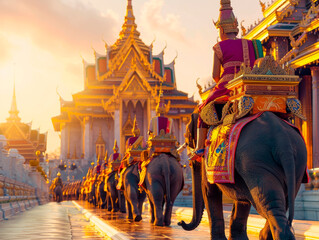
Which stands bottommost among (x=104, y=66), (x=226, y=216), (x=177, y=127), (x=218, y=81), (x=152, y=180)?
(x=226, y=216)

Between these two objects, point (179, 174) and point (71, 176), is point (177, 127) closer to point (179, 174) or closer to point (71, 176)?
point (71, 176)

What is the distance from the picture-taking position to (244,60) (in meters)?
5.70

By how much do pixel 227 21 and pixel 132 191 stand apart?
6.56 m

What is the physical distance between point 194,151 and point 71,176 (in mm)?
48097

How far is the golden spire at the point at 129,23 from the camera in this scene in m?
60.5

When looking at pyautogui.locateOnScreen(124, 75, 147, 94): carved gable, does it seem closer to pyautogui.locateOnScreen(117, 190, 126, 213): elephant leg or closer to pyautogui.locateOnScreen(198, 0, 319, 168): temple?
pyautogui.locateOnScreen(198, 0, 319, 168): temple

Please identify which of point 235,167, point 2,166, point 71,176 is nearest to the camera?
point 235,167

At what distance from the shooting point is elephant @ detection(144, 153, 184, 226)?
32.4ft

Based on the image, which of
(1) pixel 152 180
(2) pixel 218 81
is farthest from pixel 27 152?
(2) pixel 218 81

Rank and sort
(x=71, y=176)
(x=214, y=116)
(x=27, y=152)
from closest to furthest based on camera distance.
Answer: (x=214, y=116), (x=71, y=176), (x=27, y=152)

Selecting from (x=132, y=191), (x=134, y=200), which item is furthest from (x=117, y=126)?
(x=134, y=200)

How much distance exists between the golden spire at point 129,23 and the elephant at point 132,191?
4873 cm

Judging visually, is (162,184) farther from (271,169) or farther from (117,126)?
(117,126)

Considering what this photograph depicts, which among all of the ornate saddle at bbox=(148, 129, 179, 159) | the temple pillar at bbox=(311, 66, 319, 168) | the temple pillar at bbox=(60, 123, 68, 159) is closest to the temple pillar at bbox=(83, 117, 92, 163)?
the temple pillar at bbox=(60, 123, 68, 159)
